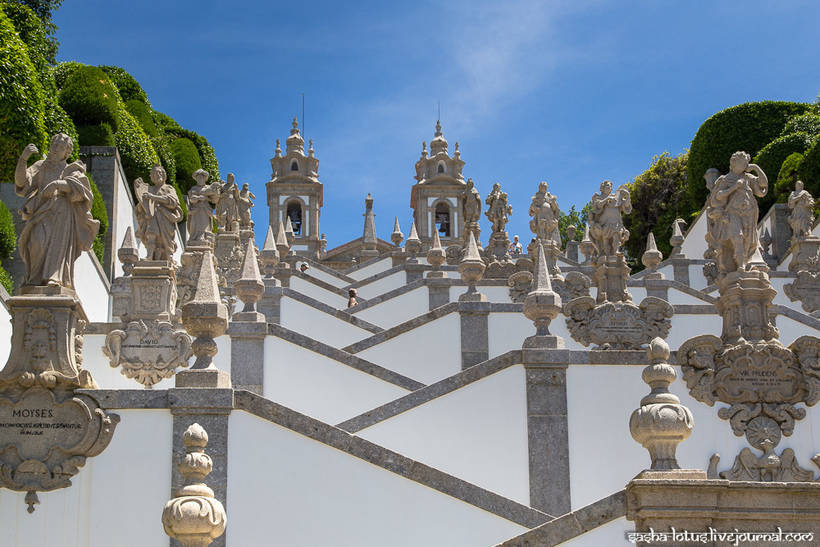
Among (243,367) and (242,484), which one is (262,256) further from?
(242,484)

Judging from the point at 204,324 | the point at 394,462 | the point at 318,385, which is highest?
the point at 318,385

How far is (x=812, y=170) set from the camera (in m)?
32.2

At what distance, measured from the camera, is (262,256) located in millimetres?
25609

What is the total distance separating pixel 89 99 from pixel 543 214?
12.5m

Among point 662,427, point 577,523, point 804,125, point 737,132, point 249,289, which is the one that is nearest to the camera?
point 662,427

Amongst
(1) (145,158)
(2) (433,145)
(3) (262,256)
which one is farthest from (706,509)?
(2) (433,145)

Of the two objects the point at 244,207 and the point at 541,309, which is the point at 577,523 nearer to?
the point at 541,309

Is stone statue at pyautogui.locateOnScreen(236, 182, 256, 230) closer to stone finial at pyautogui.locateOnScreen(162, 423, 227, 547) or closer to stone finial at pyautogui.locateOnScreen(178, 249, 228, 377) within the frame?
stone finial at pyautogui.locateOnScreen(178, 249, 228, 377)

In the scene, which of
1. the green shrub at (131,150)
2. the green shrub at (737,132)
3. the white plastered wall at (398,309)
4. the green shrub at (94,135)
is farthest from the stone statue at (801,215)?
the green shrub at (94,135)

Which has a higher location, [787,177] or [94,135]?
[787,177]

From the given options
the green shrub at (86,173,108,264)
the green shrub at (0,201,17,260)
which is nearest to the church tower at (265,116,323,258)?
the green shrub at (86,173,108,264)

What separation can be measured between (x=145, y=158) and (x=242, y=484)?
64.5 ft

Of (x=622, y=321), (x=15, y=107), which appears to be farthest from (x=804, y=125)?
(x=15, y=107)

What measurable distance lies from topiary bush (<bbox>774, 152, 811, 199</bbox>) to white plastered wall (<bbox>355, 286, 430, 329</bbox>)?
14625mm
